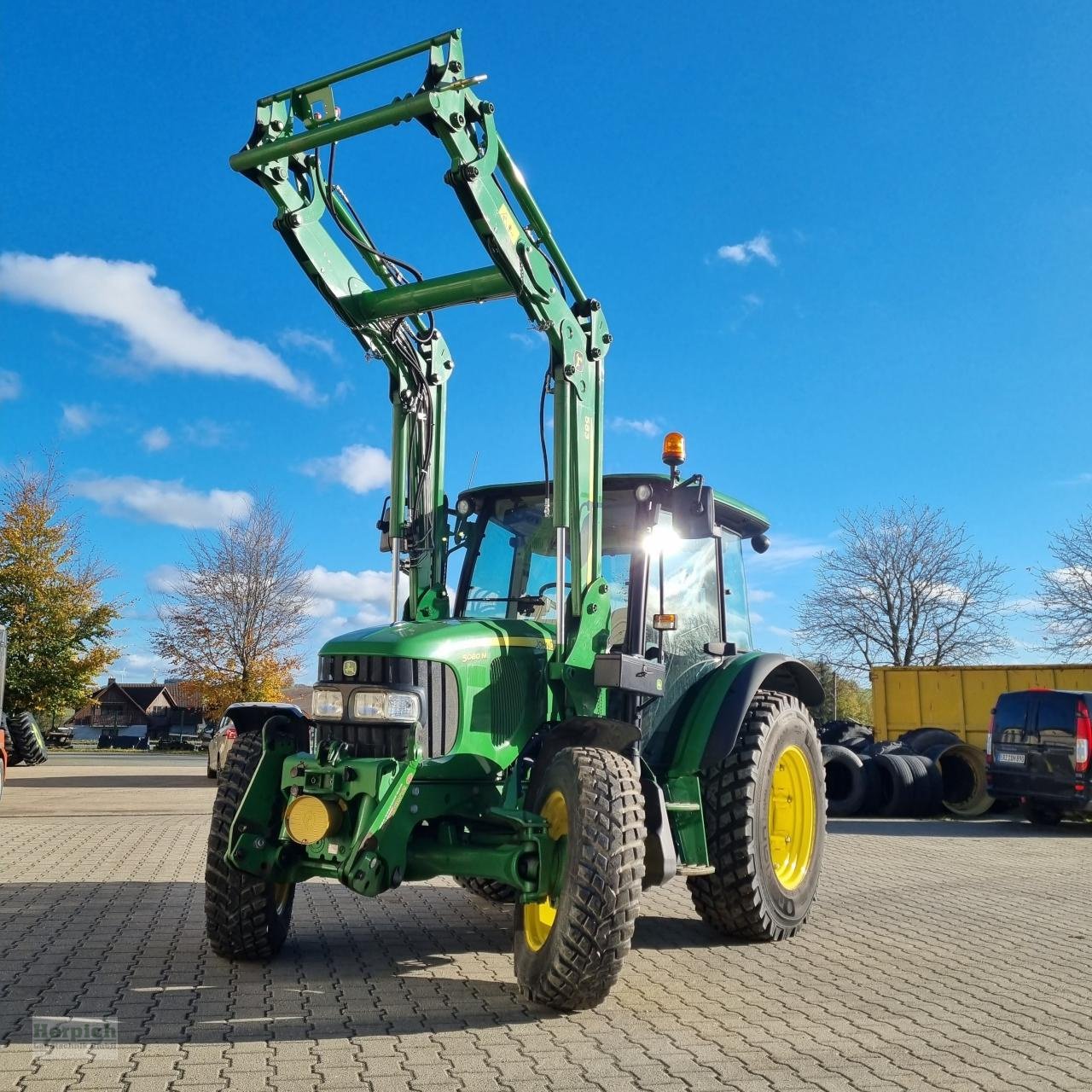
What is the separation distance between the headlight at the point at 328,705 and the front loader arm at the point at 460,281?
1114 millimetres

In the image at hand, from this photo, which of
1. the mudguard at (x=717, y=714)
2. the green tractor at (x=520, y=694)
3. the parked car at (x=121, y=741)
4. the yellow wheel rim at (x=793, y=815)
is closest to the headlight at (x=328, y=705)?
the green tractor at (x=520, y=694)

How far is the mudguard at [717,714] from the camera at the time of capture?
6.05m

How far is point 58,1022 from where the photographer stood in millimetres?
4469

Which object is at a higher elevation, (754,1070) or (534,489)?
(534,489)

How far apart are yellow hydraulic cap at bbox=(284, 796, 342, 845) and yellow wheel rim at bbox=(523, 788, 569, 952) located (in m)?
0.93

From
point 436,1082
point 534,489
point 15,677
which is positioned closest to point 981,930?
point 534,489

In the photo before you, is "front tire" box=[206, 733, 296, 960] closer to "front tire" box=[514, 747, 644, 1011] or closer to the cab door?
"front tire" box=[514, 747, 644, 1011]

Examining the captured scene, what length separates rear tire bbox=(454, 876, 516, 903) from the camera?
23.0ft

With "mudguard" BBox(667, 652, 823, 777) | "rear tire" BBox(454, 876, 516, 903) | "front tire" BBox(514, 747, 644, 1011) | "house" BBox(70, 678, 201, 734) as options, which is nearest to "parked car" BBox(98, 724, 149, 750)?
"house" BBox(70, 678, 201, 734)

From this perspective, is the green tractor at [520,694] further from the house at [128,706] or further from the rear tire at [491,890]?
the house at [128,706]

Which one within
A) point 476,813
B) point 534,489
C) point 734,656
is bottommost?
point 476,813

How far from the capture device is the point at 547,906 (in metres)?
5.05

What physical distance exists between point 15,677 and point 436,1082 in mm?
29124

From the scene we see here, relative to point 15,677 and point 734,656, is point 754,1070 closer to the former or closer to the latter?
point 734,656
